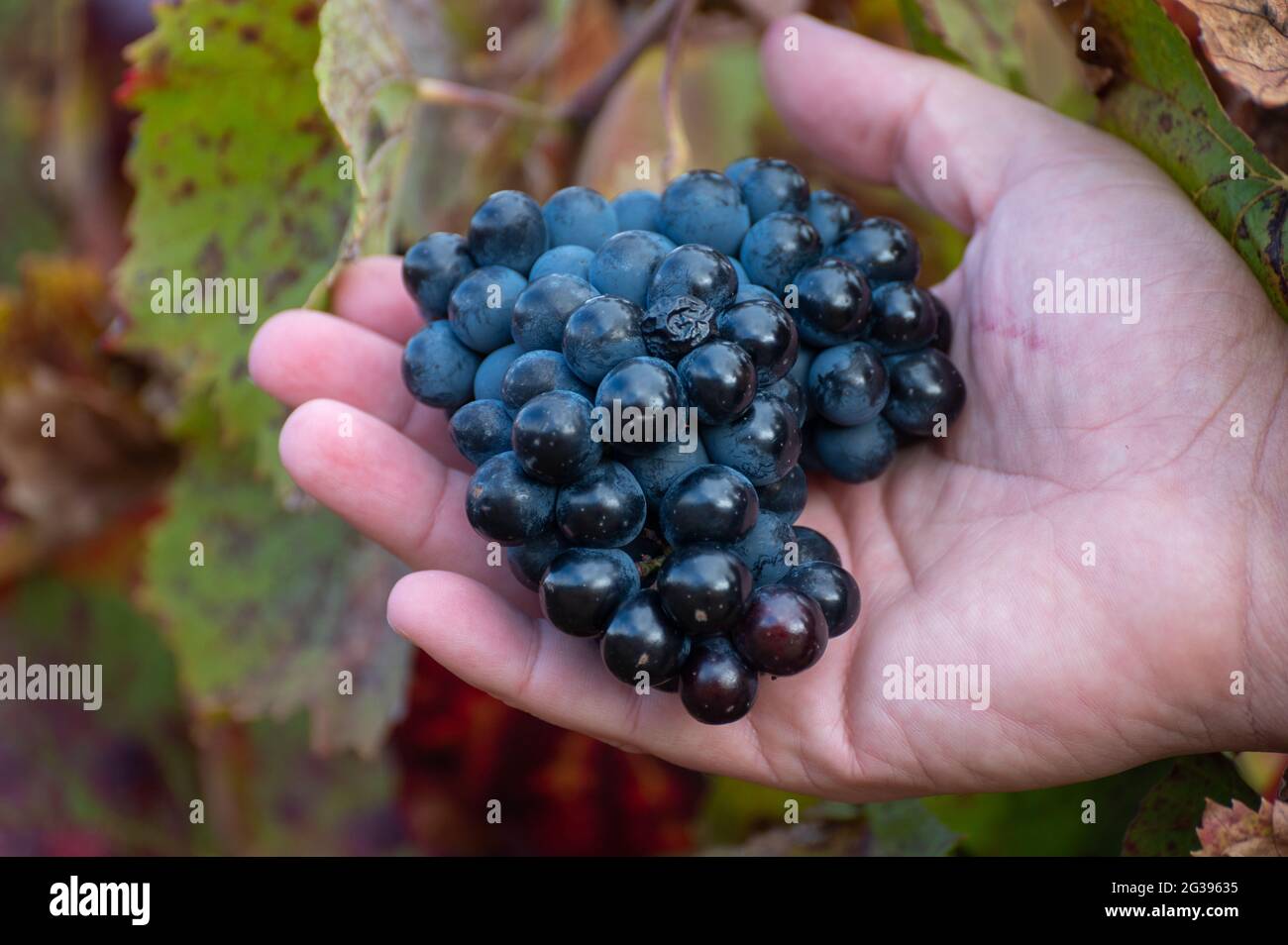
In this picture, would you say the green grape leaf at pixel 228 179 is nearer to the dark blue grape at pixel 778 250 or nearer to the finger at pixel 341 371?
the finger at pixel 341 371

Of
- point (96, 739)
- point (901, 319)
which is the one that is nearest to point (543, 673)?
point (901, 319)

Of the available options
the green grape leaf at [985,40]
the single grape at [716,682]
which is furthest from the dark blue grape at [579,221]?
the green grape leaf at [985,40]

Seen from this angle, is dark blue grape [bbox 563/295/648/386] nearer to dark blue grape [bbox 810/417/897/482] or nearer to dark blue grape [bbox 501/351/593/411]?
dark blue grape [bbox 501/351/593/411]

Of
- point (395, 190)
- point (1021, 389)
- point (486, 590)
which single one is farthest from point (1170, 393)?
point (395, 190)

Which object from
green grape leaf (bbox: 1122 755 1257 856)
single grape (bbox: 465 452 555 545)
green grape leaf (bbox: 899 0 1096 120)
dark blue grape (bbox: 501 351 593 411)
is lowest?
green grape leaf (bbox: 1122 755 1257 856)

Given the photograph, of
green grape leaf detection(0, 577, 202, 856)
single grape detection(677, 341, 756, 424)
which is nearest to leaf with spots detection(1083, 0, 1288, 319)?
single grape detection(677, 341, 756, 424)

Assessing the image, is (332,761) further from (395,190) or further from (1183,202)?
(1183,202)

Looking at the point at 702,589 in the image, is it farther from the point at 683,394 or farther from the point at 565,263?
the point at 565,263
